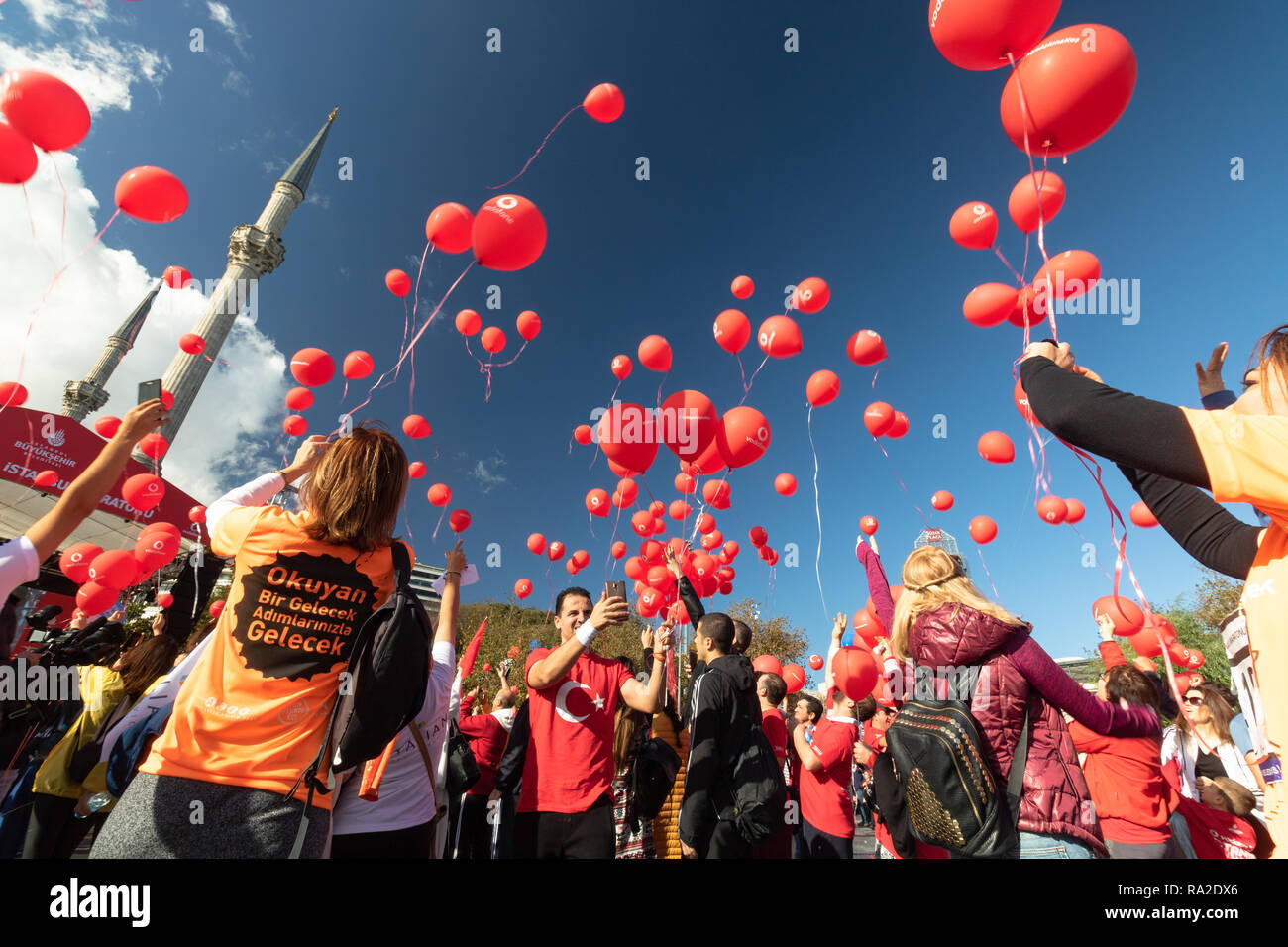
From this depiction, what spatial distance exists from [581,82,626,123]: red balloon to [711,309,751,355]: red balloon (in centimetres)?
205

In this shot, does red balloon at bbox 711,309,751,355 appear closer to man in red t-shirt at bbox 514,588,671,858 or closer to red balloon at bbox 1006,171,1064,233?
red balloon at bbox 1006,171,1064,233

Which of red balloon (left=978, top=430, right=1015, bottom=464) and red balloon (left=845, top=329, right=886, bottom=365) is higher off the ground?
red balloon (left=845, top=329, right=886, bottom=365)

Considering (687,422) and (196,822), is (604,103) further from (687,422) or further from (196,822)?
(196,822)

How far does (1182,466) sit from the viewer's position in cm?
94

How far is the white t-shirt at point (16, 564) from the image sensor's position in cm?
131

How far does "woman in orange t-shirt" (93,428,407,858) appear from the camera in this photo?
1246mm

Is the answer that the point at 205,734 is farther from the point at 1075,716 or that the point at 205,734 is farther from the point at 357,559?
the point at 1075,716

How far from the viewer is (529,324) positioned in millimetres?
6309

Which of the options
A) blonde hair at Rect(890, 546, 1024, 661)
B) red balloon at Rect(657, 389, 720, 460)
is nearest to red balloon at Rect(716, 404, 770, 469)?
red balloon at Rect(657, 389, 720, 460)

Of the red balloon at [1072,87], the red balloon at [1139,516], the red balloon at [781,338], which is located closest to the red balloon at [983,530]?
the red balloon at [1139,516]

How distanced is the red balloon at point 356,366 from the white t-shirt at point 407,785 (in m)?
4.79

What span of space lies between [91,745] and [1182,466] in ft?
16.6

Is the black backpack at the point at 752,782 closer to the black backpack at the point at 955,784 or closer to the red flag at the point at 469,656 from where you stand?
the black backpack at the point at 955,784
